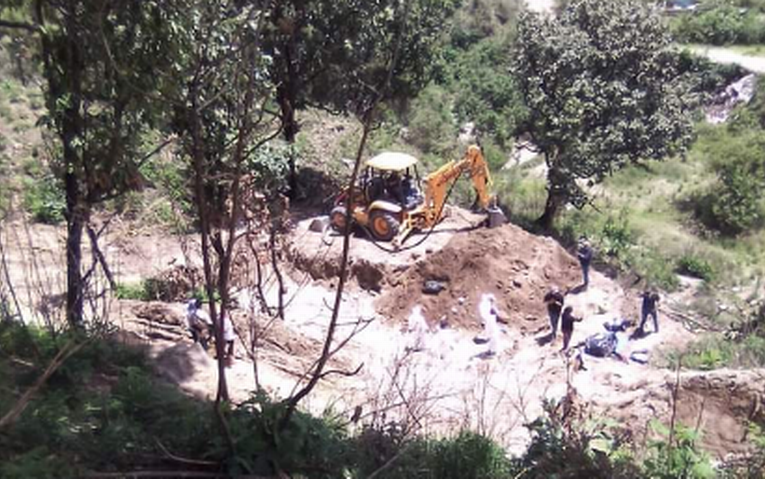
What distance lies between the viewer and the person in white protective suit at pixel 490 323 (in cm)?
1330

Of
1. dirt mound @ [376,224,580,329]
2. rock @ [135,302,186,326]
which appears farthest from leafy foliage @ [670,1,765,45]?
rock @ [135,302,186,326]

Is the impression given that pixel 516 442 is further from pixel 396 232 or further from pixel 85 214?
pixel 396 232

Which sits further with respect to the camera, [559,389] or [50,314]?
[559,389]

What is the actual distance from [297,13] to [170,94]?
11.1m

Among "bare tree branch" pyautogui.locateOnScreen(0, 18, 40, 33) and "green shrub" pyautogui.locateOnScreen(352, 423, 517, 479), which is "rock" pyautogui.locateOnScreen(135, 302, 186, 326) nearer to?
"bare tree branch" pyautogui.locateOnScreen(0, 18, 40, 33)

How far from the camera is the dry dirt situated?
9289 mm

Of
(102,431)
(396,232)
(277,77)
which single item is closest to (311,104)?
(277,77)

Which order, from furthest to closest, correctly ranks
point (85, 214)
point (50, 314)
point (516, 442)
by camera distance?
point (516, 442) → point (85, 214) → point (50, 314)

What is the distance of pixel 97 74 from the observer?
6.01 meters

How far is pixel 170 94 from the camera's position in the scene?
566 centimetres

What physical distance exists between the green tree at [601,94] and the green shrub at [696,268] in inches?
111

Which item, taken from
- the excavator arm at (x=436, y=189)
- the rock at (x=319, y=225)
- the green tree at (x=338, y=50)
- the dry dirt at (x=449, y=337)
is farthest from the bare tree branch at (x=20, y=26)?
the rock at (x=319, y=225)

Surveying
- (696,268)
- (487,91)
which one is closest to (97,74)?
(696,268)

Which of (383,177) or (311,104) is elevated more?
(311,104)
